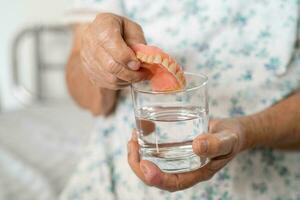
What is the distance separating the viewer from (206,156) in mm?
560

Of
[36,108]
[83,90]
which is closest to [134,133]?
[83,90]

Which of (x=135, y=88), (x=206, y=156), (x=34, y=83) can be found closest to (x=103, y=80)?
(x=135, y=88)

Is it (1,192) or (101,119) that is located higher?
(101,119)

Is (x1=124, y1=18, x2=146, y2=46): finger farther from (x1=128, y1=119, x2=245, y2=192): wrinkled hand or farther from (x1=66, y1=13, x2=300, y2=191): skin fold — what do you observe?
(x1=128, y1=119, x2=245, y2=192): wrinkled hand

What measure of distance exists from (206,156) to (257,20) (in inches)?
11.8

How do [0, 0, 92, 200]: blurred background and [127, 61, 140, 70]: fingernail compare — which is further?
[0, 0, 92, 200]: blurred background

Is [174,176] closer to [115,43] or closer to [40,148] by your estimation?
[115,43]

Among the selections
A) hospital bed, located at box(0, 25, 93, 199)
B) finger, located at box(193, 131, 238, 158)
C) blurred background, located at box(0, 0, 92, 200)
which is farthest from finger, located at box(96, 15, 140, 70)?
hospital bed, located at box(0, 25, 93, 199)

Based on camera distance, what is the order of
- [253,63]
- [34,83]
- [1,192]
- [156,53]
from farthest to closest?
[34,83]
[1,192]
[253,63]
[156,53]

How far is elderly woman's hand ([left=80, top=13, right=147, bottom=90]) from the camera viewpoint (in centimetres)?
54

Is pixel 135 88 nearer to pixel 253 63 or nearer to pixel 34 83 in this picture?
pixel 253 63

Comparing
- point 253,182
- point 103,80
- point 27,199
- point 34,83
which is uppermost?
point 103,80

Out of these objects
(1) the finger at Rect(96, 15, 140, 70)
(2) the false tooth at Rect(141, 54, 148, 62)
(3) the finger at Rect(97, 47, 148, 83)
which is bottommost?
(3) the finger at Rect(97, 47, 148, 83)

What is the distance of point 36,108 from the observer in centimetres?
177
